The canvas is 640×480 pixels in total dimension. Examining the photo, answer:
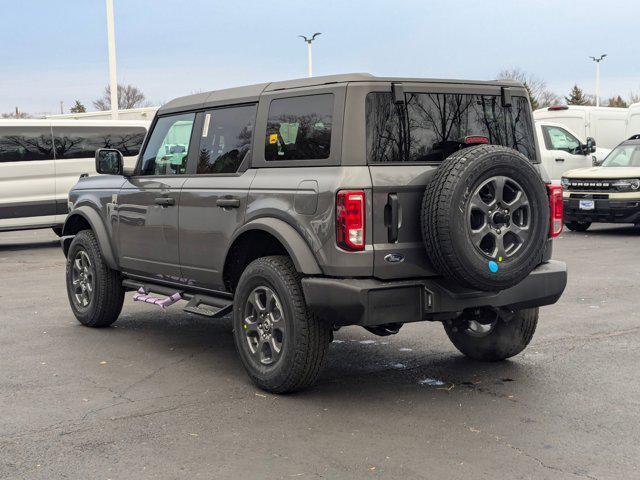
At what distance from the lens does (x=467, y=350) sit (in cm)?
643

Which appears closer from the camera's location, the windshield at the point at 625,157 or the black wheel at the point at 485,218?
the black wheel at the point at 485,218

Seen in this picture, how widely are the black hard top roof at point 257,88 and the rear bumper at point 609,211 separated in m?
9.45

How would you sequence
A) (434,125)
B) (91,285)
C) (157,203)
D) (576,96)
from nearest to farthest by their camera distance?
(434,125) → (157,203) → (91,285) → (576,96)

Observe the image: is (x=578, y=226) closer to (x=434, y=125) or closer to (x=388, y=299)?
(x=434, y=125)

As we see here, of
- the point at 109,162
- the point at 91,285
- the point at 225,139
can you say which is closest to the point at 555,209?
the point at 225,139

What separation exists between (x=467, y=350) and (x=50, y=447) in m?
3.10

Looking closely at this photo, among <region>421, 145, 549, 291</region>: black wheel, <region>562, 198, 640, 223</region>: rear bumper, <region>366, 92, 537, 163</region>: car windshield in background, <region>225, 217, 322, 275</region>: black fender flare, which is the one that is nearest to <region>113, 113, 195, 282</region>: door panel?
<region>225, 217, 322, 275</region>: black fender flare

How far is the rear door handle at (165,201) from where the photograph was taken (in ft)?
21.5

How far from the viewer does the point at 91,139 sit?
52.5ft

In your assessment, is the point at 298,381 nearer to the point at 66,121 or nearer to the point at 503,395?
the point at 503,395

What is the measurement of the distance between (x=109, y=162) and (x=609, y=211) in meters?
10.4

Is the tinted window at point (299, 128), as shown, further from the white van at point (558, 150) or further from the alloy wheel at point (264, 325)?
the white van at point (558, 150)

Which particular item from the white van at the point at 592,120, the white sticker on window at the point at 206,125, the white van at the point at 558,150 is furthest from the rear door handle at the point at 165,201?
the white van at the point at 592,120

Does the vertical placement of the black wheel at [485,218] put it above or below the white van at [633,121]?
below
